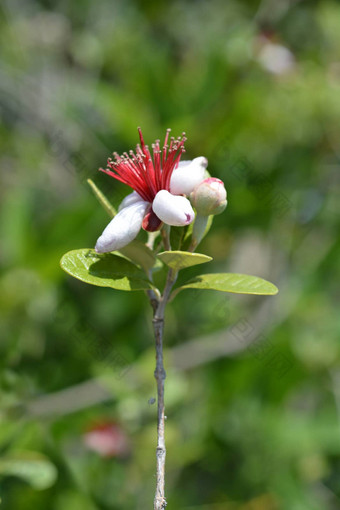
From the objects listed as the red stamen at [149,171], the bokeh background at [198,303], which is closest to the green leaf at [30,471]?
the bokeh background at [198,303]

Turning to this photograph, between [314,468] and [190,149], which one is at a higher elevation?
[190,149]

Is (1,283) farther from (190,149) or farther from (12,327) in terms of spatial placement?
(190,149)

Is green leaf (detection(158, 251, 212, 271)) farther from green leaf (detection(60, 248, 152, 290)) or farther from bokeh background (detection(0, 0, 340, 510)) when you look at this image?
bokeh background (detection(0, 0, 340, 510))

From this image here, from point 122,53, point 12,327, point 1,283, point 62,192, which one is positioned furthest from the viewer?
point 62,192

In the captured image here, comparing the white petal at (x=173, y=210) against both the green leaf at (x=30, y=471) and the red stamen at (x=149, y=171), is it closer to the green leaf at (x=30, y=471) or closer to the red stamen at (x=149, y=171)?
the red stamen at (x=149, y=171)

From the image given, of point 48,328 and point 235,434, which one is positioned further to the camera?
point 235,434

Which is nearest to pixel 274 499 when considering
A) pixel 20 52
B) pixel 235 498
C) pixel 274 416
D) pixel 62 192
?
pixel 235 498

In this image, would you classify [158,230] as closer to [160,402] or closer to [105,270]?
[105,270]

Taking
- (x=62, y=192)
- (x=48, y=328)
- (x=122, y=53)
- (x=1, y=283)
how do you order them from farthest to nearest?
(x=62, y=192), (x=122, y=53), (x=48, y=328), (x=1, y=283)
